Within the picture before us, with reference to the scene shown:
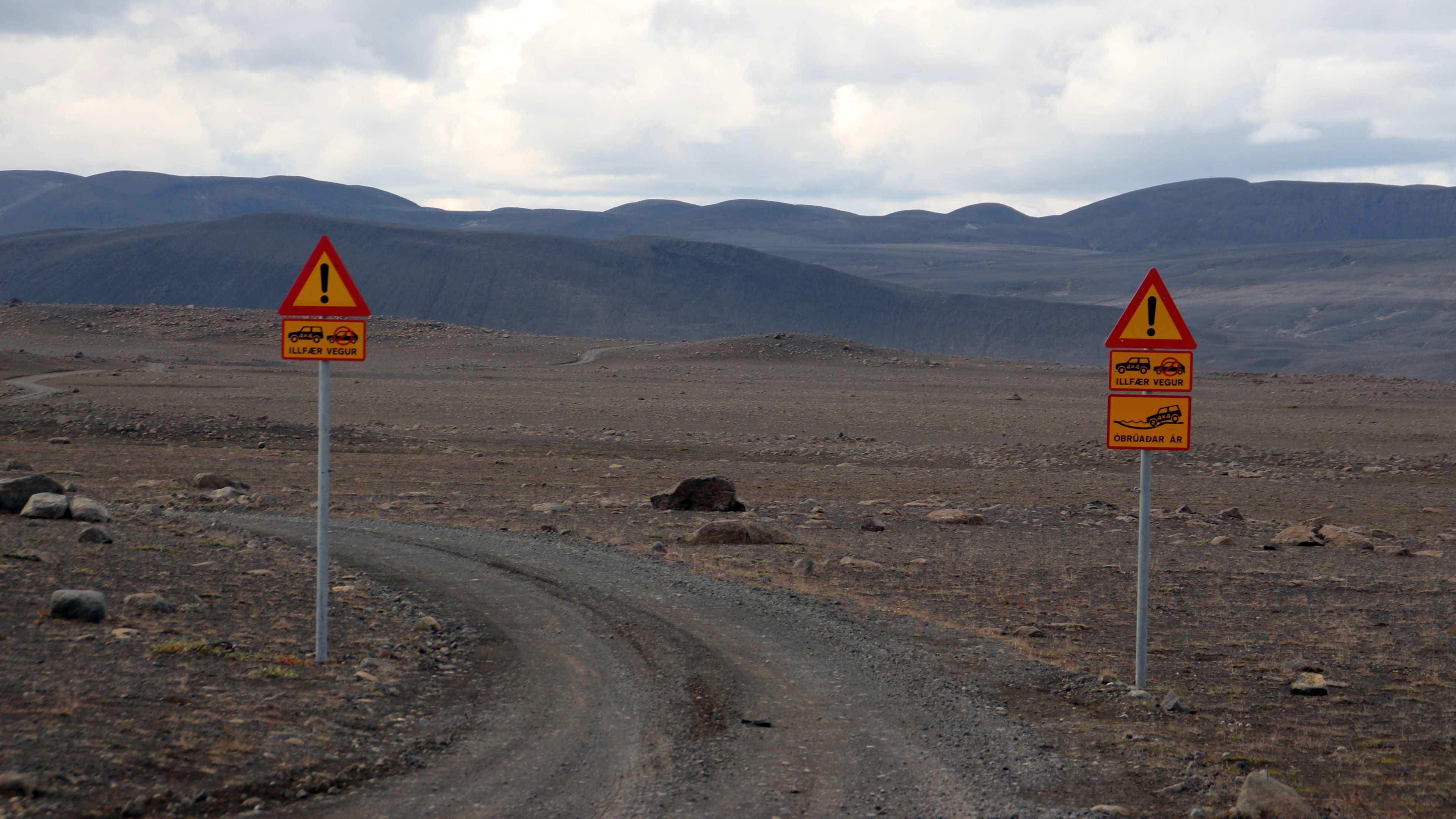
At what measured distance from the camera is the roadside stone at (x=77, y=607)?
8.48 meters

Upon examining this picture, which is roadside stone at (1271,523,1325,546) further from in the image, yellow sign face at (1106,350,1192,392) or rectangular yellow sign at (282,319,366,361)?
rectangular yellow sign at (282,319,366,361)

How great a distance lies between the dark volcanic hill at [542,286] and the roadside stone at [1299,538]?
134 meters

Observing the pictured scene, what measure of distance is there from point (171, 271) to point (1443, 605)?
7120 inches

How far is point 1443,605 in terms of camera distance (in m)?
12.1

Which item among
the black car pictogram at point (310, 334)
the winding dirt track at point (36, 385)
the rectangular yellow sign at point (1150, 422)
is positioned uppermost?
the black car pictogram at point (310, 334)

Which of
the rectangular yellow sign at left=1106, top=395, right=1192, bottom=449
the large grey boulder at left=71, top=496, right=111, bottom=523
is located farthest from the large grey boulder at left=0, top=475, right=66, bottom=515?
the rectangular yellow sign at left=1106, top=395, right=1192, bottom=449

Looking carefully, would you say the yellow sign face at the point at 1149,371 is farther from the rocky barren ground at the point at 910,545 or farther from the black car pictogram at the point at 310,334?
the black car pictogram at the point at 310,334

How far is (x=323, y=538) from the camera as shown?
332 inches

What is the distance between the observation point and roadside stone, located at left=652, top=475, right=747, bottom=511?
18625mm

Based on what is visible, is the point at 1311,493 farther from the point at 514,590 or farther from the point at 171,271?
the point at 171,271

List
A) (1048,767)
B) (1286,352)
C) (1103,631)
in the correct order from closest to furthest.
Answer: (1048,767) < (1103,631) < (1286,352)

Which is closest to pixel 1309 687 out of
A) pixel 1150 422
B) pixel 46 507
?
pixel 1150 422

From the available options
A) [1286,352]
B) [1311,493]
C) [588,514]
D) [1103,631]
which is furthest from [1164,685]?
[1286,352]

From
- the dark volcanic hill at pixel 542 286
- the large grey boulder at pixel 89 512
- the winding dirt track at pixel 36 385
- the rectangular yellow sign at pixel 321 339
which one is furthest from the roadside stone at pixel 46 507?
the dark volcanic hill at pixel 542 286
